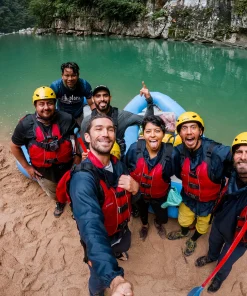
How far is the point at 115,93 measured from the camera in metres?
7.66

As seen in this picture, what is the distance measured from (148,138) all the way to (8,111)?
581cm

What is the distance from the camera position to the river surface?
20.9ft

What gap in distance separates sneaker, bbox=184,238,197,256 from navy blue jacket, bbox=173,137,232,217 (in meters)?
0.46

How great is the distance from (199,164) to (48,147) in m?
1.61

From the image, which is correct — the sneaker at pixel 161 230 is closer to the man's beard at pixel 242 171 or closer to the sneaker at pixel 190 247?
the sneaker at pixel 190 247

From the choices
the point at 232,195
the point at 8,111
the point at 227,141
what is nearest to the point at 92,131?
the point at 232,195

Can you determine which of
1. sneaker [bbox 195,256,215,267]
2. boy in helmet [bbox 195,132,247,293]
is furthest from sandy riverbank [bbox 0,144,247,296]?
boy in helmet [bbox 195,132,247,293]

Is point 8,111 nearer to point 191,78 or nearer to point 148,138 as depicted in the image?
point 148,138

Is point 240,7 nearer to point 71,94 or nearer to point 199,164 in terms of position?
point 71,94

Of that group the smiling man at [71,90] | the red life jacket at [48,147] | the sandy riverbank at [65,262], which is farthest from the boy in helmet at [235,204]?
the smiling man at [71,90]

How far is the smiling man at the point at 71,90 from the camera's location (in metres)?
3.24

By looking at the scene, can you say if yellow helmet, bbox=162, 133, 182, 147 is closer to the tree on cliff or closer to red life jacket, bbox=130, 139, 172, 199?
red life jacket, bbox=130, 139, 172, 199

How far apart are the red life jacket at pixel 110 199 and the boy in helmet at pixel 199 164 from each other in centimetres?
70

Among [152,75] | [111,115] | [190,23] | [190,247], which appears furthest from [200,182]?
[190,23]
